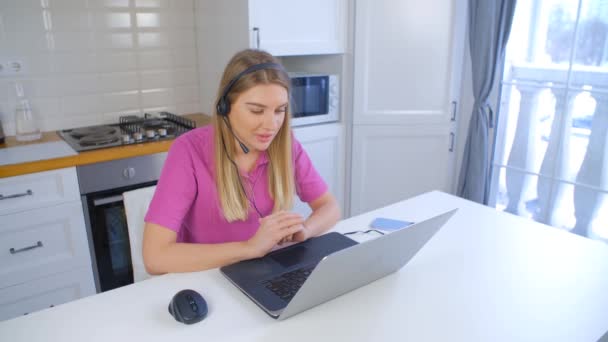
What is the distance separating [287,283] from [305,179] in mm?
546

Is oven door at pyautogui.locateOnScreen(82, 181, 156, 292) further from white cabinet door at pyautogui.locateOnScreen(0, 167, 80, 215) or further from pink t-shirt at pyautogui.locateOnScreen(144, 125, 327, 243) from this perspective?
pink t-shirt at pyautogui.locateOnScreen(144, 125, 327, 243)

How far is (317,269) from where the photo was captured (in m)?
0.82

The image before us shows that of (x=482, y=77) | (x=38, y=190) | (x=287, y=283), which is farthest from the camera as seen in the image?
(x=482, y=77)

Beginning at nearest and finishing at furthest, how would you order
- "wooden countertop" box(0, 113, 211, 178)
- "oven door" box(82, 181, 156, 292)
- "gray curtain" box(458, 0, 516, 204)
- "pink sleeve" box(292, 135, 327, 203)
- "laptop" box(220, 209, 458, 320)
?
"laptop" box(220, 209, 458, 320)
"pink sleeve" box(292, 135, 327, 203)
"wooden countertop" box(0, 113, 211, 178)
"oven door" box(82, 181, 156, 292)
"gray curtain" box(458, 0, 516, 204)

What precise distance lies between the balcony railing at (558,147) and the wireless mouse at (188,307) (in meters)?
2.01

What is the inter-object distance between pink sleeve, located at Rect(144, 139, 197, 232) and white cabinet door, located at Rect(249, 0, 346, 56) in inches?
42.4

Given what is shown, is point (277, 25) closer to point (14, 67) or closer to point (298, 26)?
point (298, 26)

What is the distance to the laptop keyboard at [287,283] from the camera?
3.31 feet

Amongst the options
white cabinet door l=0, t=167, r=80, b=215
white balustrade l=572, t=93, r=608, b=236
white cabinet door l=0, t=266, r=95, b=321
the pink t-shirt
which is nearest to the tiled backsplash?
white cabinet door l=0, t=167, r=80, b=215

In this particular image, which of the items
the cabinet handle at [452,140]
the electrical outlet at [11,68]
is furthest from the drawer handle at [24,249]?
the cabinet handle at [452,140]

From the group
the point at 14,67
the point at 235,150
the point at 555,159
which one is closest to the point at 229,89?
the point at 235,150

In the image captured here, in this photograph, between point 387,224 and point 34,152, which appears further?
point 34,152

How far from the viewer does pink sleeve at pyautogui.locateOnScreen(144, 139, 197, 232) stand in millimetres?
1194

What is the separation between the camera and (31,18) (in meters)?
2.19
